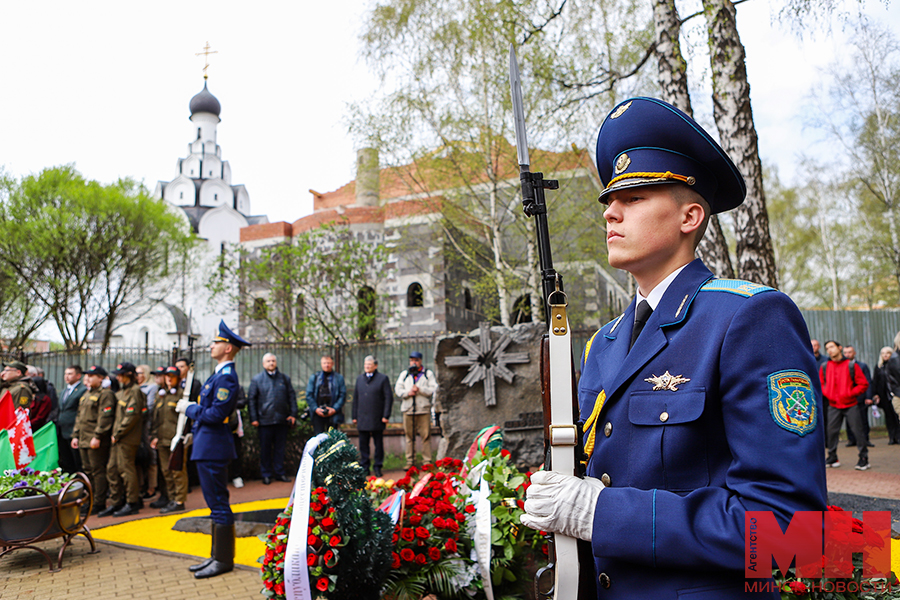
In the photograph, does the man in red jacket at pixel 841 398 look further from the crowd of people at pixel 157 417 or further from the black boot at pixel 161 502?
the black boot at pixel 161 502

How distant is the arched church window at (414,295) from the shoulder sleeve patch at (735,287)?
21896 millimetres

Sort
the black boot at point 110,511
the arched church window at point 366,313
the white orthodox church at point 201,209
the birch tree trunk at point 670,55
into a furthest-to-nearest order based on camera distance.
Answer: the white orthodox church at point 201,209, the arched church window at point 366,313, the black boot at point 110,511, the birch tree trunk at point 670,55

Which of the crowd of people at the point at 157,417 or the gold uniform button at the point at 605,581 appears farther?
the crowd of people at the point at 157,417

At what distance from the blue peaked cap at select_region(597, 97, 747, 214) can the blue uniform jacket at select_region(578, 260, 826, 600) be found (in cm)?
29

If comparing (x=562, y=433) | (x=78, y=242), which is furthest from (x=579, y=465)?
(x=78, y=242)

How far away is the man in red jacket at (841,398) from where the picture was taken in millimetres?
9344

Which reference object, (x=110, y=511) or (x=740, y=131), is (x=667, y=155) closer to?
(x=740, y=131)

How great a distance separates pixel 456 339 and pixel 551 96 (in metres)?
7.59

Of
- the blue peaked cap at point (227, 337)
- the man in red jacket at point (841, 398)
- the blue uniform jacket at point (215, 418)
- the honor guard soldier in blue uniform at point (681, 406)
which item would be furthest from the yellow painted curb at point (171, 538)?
the man in red jacket at point (841, 398)

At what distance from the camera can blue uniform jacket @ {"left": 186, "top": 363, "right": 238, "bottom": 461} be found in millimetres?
5570

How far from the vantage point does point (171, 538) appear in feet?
22.4

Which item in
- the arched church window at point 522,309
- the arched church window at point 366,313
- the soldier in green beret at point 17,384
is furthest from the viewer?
the arched church window at point 366,313

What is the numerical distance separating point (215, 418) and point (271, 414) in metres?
5.11

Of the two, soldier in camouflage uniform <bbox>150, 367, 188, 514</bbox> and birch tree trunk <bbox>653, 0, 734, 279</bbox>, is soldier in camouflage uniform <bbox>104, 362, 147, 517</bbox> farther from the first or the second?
birch tree trunk <bbox>653, 0, 734, 279</bbox>
